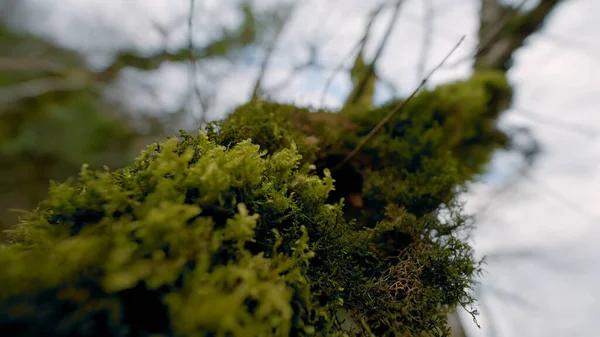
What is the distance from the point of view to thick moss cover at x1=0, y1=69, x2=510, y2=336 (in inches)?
20.1

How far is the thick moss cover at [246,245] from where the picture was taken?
20.1 inches

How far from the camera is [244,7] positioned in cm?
388

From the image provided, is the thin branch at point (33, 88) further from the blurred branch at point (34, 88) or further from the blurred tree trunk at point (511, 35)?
the blurred tree trunk at point (511, 35)

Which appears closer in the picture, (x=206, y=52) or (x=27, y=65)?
(x=27, y=65)

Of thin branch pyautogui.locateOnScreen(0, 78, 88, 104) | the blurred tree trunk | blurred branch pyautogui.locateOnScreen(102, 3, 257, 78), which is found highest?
blurred branch pyautogui.locateOnScreen(102, 3, 257, 78)

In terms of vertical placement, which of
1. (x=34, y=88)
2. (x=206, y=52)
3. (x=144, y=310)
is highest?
(x=206, y=52)

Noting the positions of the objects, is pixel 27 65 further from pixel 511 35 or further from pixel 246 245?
pixel 511 35

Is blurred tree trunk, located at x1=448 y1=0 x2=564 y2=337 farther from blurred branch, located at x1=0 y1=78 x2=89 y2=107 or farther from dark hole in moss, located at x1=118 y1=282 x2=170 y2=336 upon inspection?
blurred branch, located at x1=0 y1=78 x2=89 y2=107

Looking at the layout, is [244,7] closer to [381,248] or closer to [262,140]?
[262,140]

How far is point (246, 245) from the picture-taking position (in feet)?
2.57

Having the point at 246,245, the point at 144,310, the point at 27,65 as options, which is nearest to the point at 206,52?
the point at 27,65

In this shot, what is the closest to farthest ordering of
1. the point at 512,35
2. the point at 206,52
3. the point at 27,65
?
the point at 27,65, the point at 512,35, the point at 206,52

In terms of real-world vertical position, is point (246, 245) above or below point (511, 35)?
below

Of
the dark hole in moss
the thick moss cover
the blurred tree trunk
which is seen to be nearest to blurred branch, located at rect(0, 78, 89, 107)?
the thick moss cover
